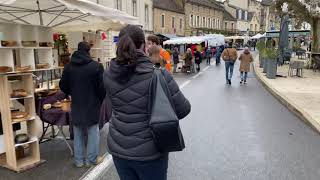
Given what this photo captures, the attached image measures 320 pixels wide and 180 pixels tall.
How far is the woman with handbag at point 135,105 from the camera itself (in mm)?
2539

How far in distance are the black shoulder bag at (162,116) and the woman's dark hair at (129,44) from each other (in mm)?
201

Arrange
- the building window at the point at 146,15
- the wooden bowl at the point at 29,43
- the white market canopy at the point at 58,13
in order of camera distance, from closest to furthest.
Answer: the white market canopy at the point at 58,13
the wooden bowl at the point at 29,43
the building window at the point at 146,15

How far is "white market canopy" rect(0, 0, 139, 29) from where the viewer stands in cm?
560

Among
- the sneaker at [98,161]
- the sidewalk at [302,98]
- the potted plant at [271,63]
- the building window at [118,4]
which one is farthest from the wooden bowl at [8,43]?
the building window at [118,4]

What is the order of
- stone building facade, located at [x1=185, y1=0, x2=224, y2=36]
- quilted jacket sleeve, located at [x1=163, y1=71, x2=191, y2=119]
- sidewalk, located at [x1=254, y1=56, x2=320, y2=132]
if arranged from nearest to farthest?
quilted jacket sleeve, located at [x1=163, y1=71, x2=191, y2=119] < sidewalk, located at [x1=254, y1=56, x2=320, y2=132] < stone building facade, located at [x1=185, y1=0, x2=224, y2=36]

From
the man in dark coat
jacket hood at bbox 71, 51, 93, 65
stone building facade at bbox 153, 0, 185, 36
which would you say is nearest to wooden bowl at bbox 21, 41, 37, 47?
the man in dark coat

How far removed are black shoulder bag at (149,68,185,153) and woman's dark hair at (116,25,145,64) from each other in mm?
201

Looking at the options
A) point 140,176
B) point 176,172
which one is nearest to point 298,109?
point 176,172

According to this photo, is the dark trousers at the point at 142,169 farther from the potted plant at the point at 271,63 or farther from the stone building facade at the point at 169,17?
the stone building facade at the point at 169,17

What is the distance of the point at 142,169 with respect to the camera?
2.63 meters

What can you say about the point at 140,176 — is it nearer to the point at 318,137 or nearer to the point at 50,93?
the point at 50,93

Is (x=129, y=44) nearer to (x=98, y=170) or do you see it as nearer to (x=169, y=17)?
(x=98, y=170)

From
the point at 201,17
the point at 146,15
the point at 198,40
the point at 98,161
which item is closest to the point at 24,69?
the point at 98,161

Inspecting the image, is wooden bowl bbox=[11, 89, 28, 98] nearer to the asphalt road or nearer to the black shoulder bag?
the asphalt road
